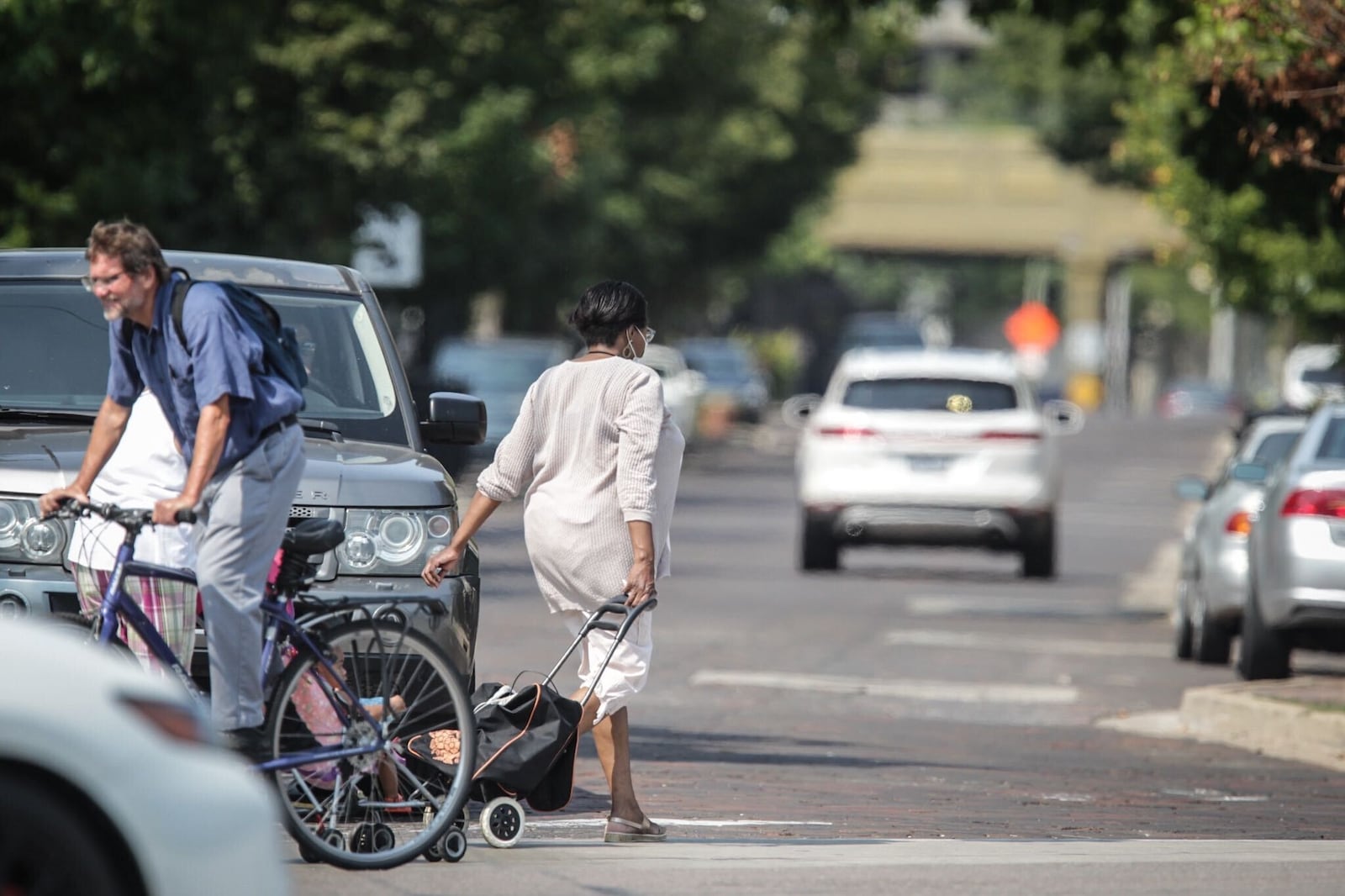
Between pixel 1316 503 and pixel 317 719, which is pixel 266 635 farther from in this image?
pixel 1316 503

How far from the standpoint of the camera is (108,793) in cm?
487

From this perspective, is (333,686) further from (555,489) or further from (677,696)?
(677,696)

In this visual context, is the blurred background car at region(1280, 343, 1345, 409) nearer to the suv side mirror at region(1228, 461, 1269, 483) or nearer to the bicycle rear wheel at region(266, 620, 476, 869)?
the suv side mirror at region(1228, 461, 1269, 483)

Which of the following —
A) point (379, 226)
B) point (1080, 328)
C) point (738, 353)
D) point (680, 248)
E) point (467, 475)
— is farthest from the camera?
point (1080, 328)

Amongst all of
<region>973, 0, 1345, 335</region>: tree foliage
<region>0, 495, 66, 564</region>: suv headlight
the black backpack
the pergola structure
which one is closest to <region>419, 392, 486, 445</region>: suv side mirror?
<region>0, 495, 66, 564</region>: suv headlight

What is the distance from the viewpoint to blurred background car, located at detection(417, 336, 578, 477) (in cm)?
3091

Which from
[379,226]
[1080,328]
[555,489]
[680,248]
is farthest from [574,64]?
[1080,328]

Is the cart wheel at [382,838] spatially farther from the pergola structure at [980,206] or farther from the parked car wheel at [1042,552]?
the pergola structure at [980,206]

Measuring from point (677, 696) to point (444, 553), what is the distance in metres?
6.20

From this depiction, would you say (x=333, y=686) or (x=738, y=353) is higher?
(x=333, y=686)

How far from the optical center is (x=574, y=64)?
36844mm

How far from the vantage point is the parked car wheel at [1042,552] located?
76.1 feet

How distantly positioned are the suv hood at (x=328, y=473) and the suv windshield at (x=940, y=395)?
14.5 m

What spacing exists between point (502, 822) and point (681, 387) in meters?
36.8
